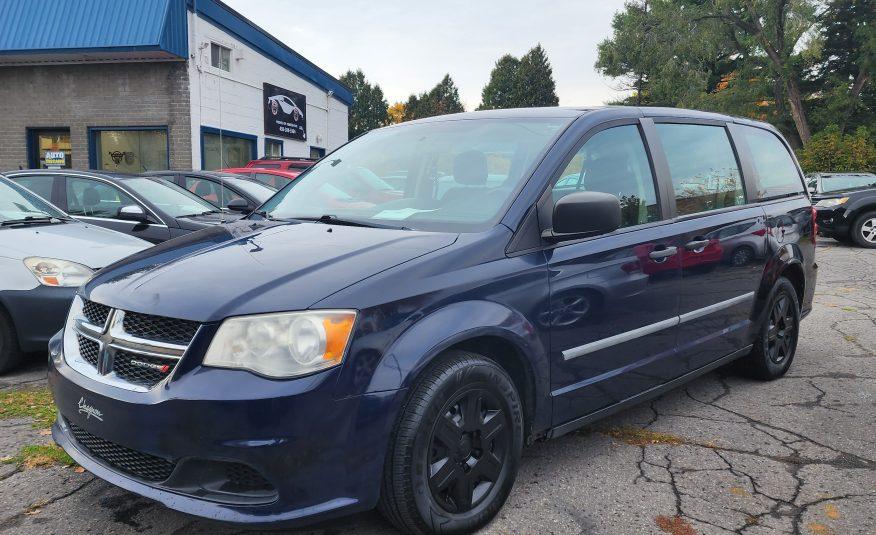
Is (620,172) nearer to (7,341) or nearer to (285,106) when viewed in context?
(7,341)

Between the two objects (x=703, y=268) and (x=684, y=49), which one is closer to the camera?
(x=703, y=268)

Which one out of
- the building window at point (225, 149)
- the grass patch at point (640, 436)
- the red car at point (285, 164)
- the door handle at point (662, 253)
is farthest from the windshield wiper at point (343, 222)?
the building window at point (225, 149)

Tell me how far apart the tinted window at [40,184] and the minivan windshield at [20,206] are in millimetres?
1488

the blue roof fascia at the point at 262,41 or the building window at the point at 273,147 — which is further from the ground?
the blue roof fascia at the point at 262,41

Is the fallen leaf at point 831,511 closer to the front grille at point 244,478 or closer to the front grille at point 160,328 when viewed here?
the front grille at point 244,478

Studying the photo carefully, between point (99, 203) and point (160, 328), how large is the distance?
17.6ft

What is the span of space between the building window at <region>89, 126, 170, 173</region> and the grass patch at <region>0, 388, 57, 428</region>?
13295mm

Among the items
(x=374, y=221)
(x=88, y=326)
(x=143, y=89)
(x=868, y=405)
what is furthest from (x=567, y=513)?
(x=143, y=89)

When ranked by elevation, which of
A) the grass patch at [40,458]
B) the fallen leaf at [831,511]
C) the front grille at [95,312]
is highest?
the front grille at [95,312]

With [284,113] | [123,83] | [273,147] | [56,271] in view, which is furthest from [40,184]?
[284,113]

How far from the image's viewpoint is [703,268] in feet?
12.3

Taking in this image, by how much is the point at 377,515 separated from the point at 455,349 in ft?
2.49

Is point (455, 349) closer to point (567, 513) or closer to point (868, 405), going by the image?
point (567, 513)

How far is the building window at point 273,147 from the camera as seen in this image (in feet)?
67.6
